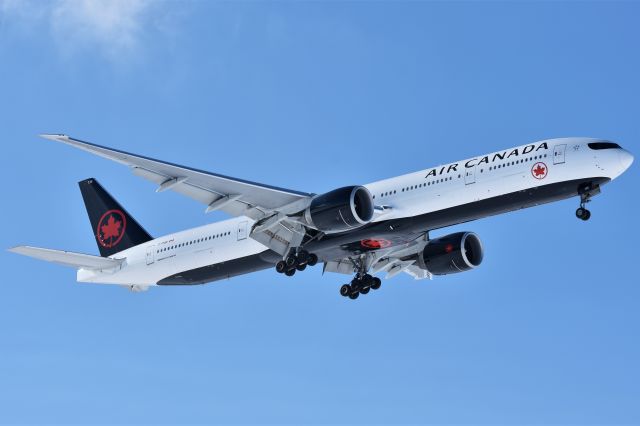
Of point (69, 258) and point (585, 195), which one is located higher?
point (69, 258)

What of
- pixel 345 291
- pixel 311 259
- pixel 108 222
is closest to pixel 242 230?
pixel 311 259

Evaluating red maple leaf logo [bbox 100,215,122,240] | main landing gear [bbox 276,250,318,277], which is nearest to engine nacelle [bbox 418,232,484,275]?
main landing gear [bbox 276,250,318,277]

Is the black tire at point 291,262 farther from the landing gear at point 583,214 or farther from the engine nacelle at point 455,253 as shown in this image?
the landing gear at point 583,214

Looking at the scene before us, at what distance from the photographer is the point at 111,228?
52.7 metres

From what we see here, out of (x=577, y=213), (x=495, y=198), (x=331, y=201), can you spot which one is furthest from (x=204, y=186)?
(x=577, y=213)

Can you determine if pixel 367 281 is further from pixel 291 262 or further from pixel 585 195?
pixel 585 195

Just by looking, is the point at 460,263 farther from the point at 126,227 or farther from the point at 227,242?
the point at 126,227

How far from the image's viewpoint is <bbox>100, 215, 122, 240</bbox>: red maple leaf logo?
52.4 m

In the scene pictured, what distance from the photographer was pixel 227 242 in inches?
1816

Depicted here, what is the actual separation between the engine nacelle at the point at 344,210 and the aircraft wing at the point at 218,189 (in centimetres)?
152

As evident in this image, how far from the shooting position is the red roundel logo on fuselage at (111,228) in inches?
2055

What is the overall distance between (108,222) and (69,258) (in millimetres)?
6147

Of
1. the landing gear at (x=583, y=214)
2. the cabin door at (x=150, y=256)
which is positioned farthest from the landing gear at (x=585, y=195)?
the cabin door at (x=150, y=256)

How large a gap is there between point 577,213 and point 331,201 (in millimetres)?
9612
